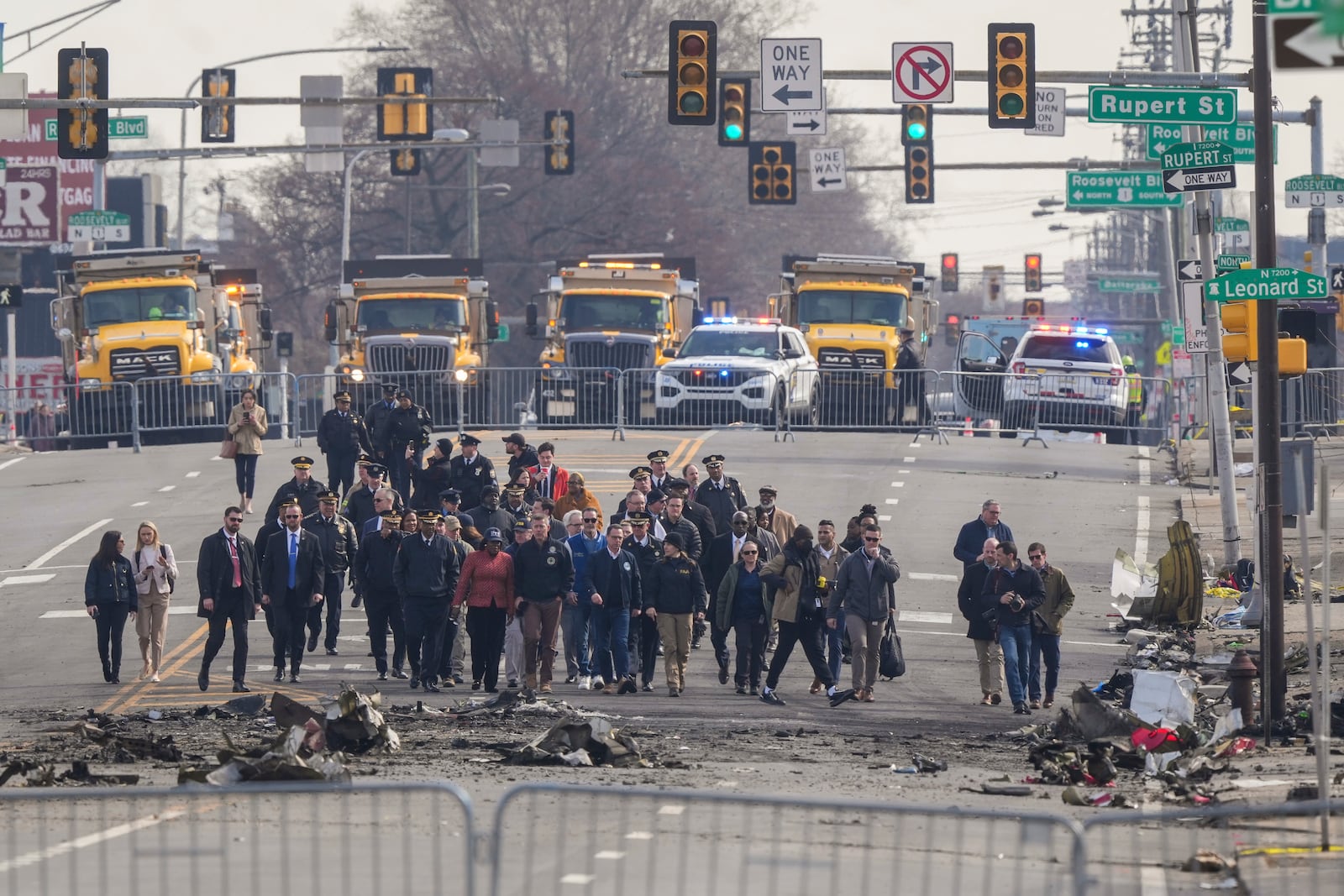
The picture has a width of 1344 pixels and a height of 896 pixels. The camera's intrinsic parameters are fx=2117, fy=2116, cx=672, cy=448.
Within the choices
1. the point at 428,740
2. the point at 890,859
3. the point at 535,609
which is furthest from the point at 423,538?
the point at 890,859

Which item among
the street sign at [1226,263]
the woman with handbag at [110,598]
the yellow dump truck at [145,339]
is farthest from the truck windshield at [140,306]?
the street sign at [1226,263]

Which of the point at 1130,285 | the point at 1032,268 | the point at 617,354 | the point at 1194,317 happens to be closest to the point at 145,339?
the point at 617,354

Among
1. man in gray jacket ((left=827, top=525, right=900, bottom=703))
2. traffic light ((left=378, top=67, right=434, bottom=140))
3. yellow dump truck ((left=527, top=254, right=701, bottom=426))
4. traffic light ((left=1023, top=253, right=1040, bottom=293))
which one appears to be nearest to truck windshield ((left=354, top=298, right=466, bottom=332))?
yellow dump truck ((left=527, top=254, right=701, bottom=426))

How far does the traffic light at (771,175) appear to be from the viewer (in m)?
38.4

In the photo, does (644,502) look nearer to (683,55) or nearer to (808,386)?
(683,55)

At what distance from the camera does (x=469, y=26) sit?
77.8 meters

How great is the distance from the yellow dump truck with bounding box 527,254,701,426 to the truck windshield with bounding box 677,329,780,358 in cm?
126

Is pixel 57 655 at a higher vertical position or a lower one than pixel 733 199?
lower

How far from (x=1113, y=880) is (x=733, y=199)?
8069cm

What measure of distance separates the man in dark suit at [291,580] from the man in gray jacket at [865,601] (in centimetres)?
454

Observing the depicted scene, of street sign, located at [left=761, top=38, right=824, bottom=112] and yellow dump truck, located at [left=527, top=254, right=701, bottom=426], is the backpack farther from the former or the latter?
yellow dump truck, located at [left=527, top=254, right=701, bottom=426]

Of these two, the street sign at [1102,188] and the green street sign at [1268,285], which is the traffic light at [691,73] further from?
the street sign at [1102,188]

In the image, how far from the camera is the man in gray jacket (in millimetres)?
17859

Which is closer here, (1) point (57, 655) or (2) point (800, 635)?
(2) point (800, 635)
